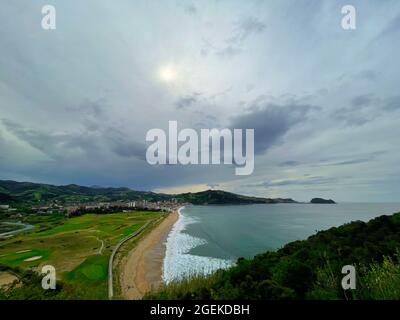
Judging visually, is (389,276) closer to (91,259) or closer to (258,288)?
(258,288)

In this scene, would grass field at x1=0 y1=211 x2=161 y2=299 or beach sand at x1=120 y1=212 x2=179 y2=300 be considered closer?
beach sand at x1=120 y1=212 x2=179 y2=300

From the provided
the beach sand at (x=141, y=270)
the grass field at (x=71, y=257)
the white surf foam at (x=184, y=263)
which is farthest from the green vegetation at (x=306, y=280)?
the white surf foam at (x=184, y=263)

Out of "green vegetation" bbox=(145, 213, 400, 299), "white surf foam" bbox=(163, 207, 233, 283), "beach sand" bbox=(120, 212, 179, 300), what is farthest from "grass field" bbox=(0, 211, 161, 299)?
"green vegetation" bbox=(145, 213, 400, 299)

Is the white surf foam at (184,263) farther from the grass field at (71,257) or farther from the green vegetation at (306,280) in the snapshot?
the green vegetation at (306,280)

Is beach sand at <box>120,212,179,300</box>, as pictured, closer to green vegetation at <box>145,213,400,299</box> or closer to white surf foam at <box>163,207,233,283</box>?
white surf foam at <box>163,207,233,283</box>

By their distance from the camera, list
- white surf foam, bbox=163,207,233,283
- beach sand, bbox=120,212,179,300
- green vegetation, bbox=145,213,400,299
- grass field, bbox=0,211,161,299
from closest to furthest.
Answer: green vegetation, bbox=145,213,400,299, beach sand, bbox=120,212,179,300, grass field, bbox=0,211,161,299, white surf foam, bbox=163,207,233,283
